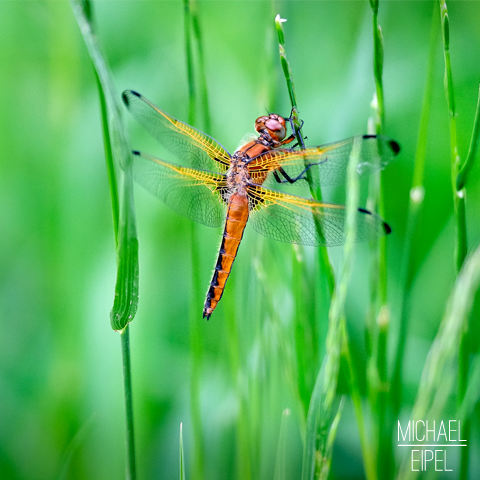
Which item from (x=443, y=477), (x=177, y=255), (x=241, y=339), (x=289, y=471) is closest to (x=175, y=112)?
(x=177, y=255)

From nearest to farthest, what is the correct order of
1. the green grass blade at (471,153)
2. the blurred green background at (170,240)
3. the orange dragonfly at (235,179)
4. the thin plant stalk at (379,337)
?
the green grass blade at (471,153) → the thin plant stalk at (379,337) → the orange dragonfly at (235,179) → the blurred green background at (170,240)

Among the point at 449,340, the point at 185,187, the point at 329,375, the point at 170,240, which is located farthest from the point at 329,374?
the point at 170,240

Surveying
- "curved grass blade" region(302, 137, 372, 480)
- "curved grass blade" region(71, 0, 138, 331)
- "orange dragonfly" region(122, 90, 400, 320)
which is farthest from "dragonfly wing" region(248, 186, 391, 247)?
"curved grass blade" region(71, 0, 138, 331)

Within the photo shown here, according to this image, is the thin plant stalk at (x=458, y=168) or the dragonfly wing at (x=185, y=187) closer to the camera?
the thin plant stalk at (x=458, y=168)

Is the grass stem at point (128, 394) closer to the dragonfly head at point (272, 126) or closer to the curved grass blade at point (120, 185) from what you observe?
the curved grass blade at point (120, 185)

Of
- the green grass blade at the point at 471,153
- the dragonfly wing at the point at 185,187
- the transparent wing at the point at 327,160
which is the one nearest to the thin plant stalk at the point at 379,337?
the transparent wing at the point at 327,160
